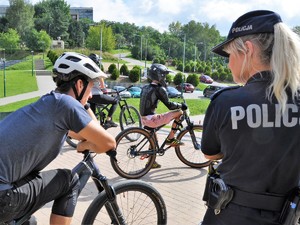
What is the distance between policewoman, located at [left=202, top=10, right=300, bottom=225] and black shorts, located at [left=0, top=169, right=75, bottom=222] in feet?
3.79

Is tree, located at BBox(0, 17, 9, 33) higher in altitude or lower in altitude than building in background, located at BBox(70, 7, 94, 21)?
lower

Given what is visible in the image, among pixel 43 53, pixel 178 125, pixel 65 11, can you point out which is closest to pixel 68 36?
pixel 65 11

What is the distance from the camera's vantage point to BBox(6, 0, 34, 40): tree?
100375mm

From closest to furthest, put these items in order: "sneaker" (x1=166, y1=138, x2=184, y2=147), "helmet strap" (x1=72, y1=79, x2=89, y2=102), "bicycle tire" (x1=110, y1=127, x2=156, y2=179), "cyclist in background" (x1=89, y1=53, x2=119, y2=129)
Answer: "helmet strap" (x1=72, y1=79, x2=89, y2=102) → "bicycle tire" (x1=110, y1=127, x2=156, y2=179) → "sneaker" (x1=166, y1=138, x2=184, y2=147) → "cyclist in background" (x1=89, y1=53, x2=119, y2=129)

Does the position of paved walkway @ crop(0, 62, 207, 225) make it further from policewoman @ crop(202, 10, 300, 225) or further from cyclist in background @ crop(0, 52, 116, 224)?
Result: policewoman @ crop(202, 10, 300, 225)

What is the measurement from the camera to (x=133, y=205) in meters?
3.09

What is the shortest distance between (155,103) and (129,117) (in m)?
2.96

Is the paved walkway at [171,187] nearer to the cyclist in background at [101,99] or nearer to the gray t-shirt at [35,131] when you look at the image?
the cyclist in background at [101,99]

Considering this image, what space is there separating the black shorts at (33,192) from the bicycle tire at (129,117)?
6.14 metres

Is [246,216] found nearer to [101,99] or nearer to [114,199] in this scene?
[114,199]

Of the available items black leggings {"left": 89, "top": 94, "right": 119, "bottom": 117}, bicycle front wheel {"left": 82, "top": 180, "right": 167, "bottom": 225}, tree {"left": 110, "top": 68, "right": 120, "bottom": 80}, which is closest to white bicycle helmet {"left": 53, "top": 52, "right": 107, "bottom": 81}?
bicycle front wheel {"left": 82, "top": 180, "right": 167, "bottom": 225}

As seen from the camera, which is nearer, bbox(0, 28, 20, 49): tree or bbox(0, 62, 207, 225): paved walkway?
bbox(0, 62, 207, 225): paved walkway

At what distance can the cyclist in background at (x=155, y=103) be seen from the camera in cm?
584

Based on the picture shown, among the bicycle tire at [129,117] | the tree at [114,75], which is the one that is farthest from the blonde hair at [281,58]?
the tree at [114,75]
